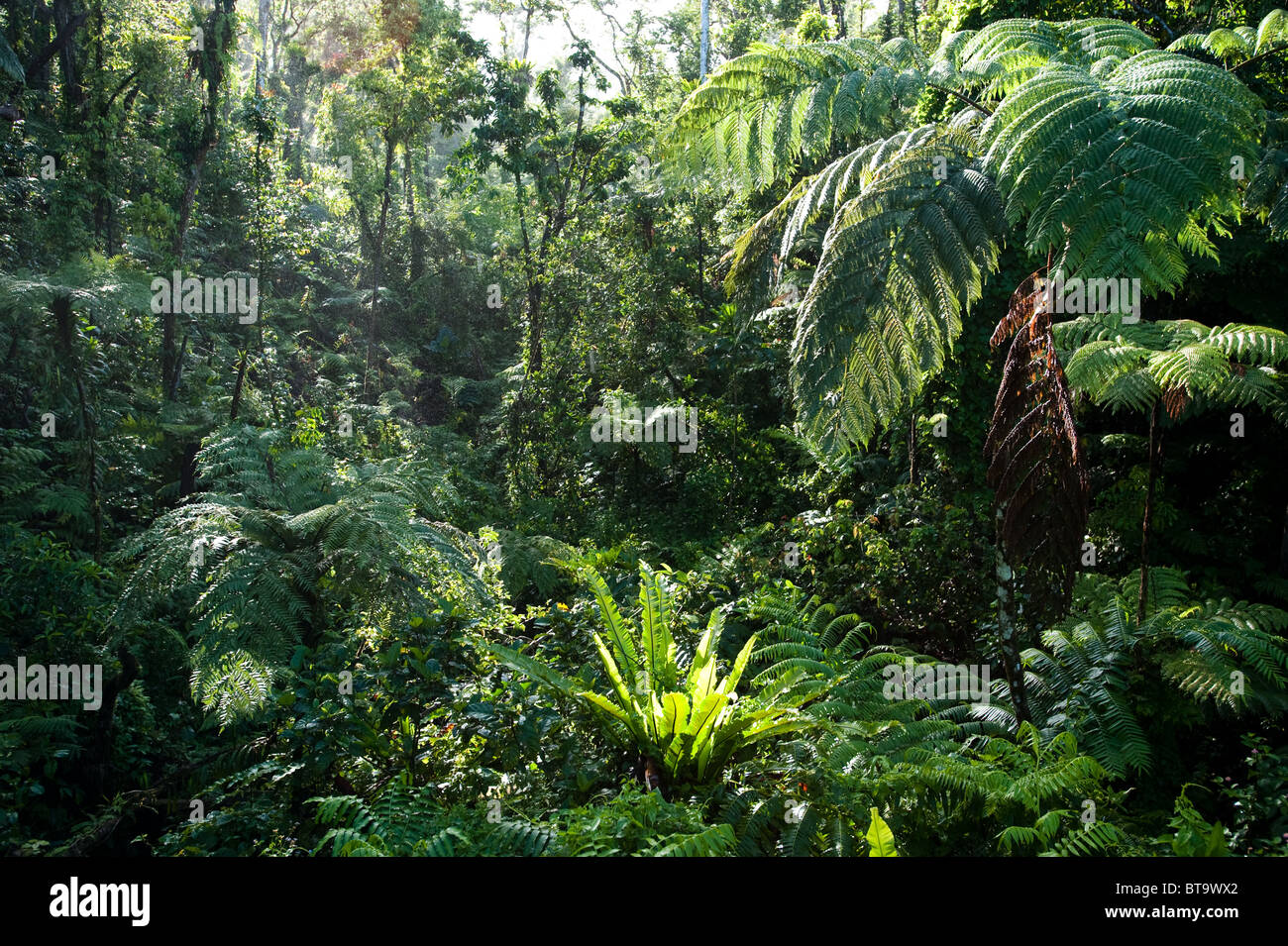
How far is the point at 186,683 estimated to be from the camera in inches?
222

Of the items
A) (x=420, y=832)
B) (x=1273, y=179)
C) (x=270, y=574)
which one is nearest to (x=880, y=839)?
(x=420, y=832)

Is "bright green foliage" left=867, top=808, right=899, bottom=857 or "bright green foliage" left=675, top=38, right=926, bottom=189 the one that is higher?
"bright green foliage" left=675, top=38, right=926, bottom=189

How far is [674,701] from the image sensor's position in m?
3.38

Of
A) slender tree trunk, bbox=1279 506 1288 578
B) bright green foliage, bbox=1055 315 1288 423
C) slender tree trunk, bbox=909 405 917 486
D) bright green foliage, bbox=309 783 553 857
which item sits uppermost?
bright green foliage, bbox=1055 315 1288 423

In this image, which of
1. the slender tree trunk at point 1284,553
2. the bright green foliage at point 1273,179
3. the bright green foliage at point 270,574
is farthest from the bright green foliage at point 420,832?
the slender tree trunk at point 1284,553

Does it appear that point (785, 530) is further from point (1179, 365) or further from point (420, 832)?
point (420, 832)

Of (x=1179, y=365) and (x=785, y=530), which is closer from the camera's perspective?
(x=1179, y=365)

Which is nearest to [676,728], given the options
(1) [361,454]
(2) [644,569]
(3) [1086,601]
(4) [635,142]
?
(2) [644,569]

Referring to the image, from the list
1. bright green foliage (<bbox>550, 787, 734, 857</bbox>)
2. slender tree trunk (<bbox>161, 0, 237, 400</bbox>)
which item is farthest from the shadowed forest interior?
slender tree trunk (<bbox>161, 0, 237, 400</bbox>)

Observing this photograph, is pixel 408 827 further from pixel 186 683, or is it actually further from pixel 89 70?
pixel 89 70

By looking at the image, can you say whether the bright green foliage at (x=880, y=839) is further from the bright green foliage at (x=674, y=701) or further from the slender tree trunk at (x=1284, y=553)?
the slender tree trunk at (x=1284, y=553)

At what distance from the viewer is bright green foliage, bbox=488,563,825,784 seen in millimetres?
3424

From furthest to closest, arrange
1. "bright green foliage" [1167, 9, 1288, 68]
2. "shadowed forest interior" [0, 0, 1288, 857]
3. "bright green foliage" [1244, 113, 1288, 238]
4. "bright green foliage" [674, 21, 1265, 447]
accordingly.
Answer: "bright green foliage" [1244, 113, 1288, 238]
"bright green foliage" [1167, 9, 1288, 68]
"shadowed forest interior" [0, 0, 1288, 857]
"bright green foliage" [674, 21, 1265, 447]

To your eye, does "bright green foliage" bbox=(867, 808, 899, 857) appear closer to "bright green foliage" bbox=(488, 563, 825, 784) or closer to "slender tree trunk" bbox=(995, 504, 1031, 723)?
"bright green foliage" bbox=(488, 563, 825, 784)
